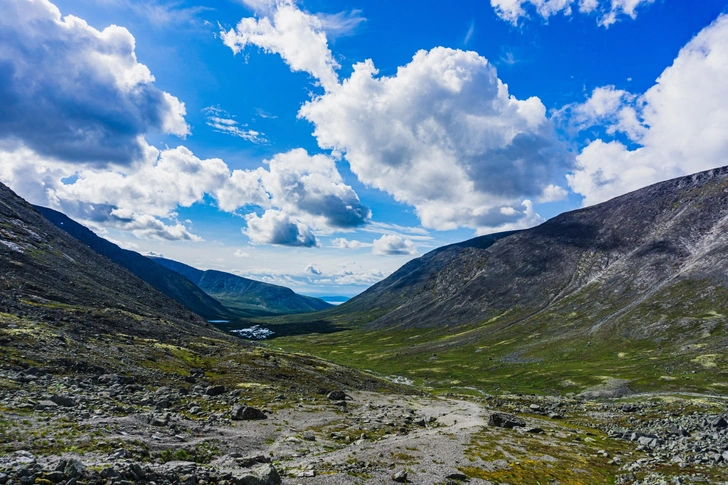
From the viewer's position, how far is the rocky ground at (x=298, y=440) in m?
31.1

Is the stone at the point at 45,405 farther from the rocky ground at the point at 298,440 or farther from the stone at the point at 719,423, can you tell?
the stone at the point at 719,423

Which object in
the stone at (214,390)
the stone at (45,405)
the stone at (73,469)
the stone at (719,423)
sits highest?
the stone at (719,423)

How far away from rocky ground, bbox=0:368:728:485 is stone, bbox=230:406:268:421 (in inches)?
7.3

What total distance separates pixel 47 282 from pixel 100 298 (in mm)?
18581

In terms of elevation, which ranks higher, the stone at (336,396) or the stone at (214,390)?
the stone at (214,390)

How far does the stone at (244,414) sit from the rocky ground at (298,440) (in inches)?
7.3

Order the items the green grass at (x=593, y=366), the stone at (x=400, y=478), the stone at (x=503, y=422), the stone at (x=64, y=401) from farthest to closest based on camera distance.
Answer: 1. the green grass at (x=593, y=366)
2. the stone at (x=503, y=422)
3. the stone at (x=64, y=401)
4. the stone at (x=400, y=478)

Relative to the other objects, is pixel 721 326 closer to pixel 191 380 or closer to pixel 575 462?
pixel 575 462

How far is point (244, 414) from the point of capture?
6047 cm

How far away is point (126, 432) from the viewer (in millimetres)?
39188

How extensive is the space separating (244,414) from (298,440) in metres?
13.3

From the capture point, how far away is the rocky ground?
102ft

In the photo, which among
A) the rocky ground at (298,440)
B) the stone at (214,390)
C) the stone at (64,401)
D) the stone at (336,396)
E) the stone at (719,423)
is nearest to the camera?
the rocky ground at (298,440)

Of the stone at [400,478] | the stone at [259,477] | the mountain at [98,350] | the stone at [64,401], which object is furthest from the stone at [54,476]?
the stone at [400,478]
